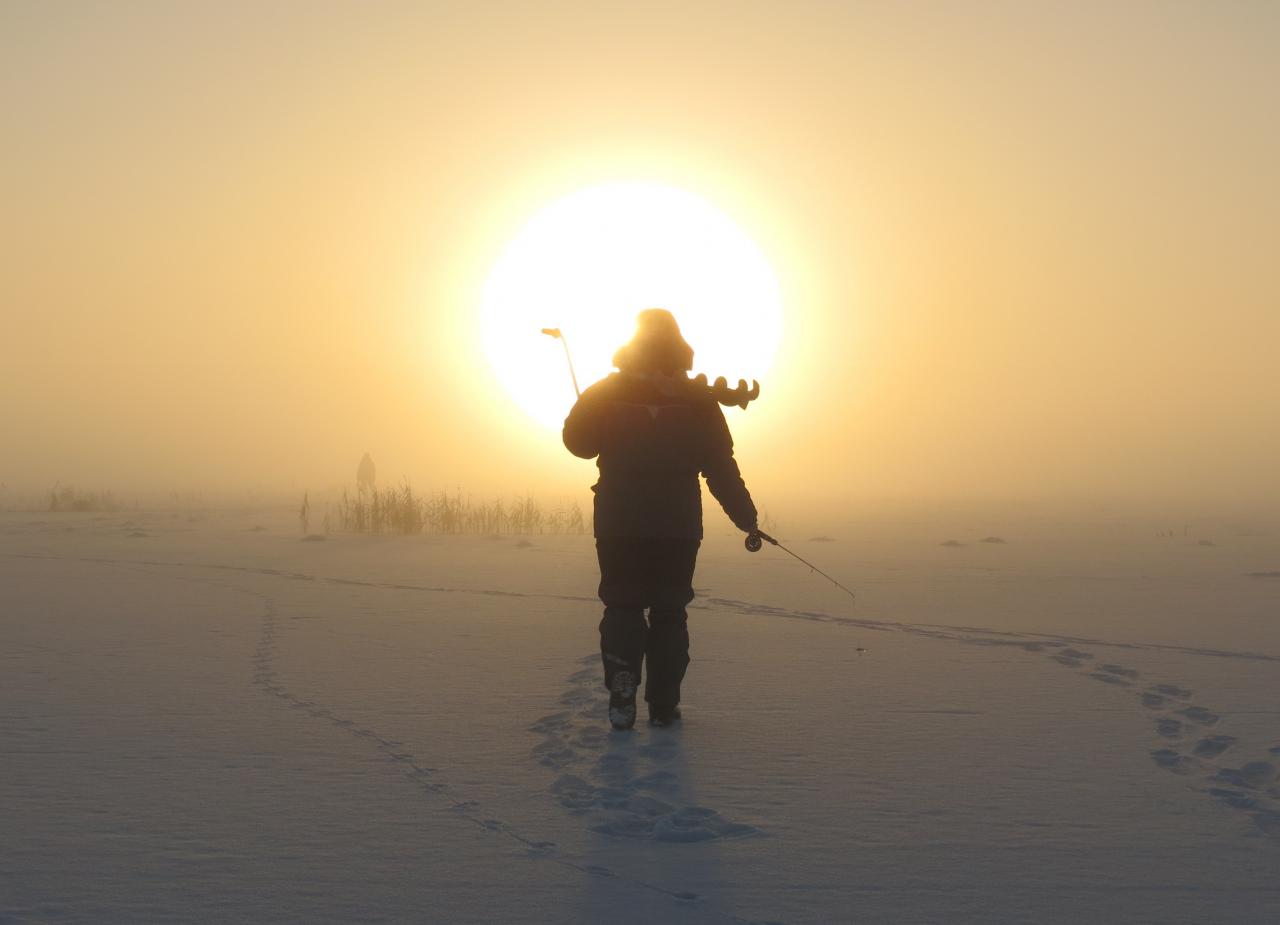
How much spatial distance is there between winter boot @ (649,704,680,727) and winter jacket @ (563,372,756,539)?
2.29ft

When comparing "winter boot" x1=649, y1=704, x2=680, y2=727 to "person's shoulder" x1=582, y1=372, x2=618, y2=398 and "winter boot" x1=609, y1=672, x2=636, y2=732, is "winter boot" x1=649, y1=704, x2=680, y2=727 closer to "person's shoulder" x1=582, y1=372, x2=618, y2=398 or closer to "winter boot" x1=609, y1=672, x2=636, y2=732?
"winter boot" x1=609, y1=672, x2=636, y2=732

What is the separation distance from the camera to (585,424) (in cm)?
508

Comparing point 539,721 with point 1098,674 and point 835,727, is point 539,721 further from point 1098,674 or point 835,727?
point 1098,674

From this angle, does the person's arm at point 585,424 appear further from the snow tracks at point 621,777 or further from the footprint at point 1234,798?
the footprint at point 1234,798

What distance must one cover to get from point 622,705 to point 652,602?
504 millimetres

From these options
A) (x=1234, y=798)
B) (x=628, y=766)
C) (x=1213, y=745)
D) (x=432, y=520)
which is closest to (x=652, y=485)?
(x=628, y=766)

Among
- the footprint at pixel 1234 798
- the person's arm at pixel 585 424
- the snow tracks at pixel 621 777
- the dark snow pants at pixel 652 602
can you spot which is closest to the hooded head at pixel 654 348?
the person's arm at pixel 585 424

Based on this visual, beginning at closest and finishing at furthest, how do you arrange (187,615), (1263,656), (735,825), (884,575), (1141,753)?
(735,825) < (1141,753) < (1263,656) < (187,615) < (884,575)

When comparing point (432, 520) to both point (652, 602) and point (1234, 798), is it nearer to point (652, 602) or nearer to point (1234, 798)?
point (652, 602)

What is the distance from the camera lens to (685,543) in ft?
16.6

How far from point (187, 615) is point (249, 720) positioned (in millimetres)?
3725

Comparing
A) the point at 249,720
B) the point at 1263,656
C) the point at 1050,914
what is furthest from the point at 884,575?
the point at 1050,914

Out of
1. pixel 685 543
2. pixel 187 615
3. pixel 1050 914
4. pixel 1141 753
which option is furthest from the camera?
pixel 187 615

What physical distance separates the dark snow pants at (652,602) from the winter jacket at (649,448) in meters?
0.07
